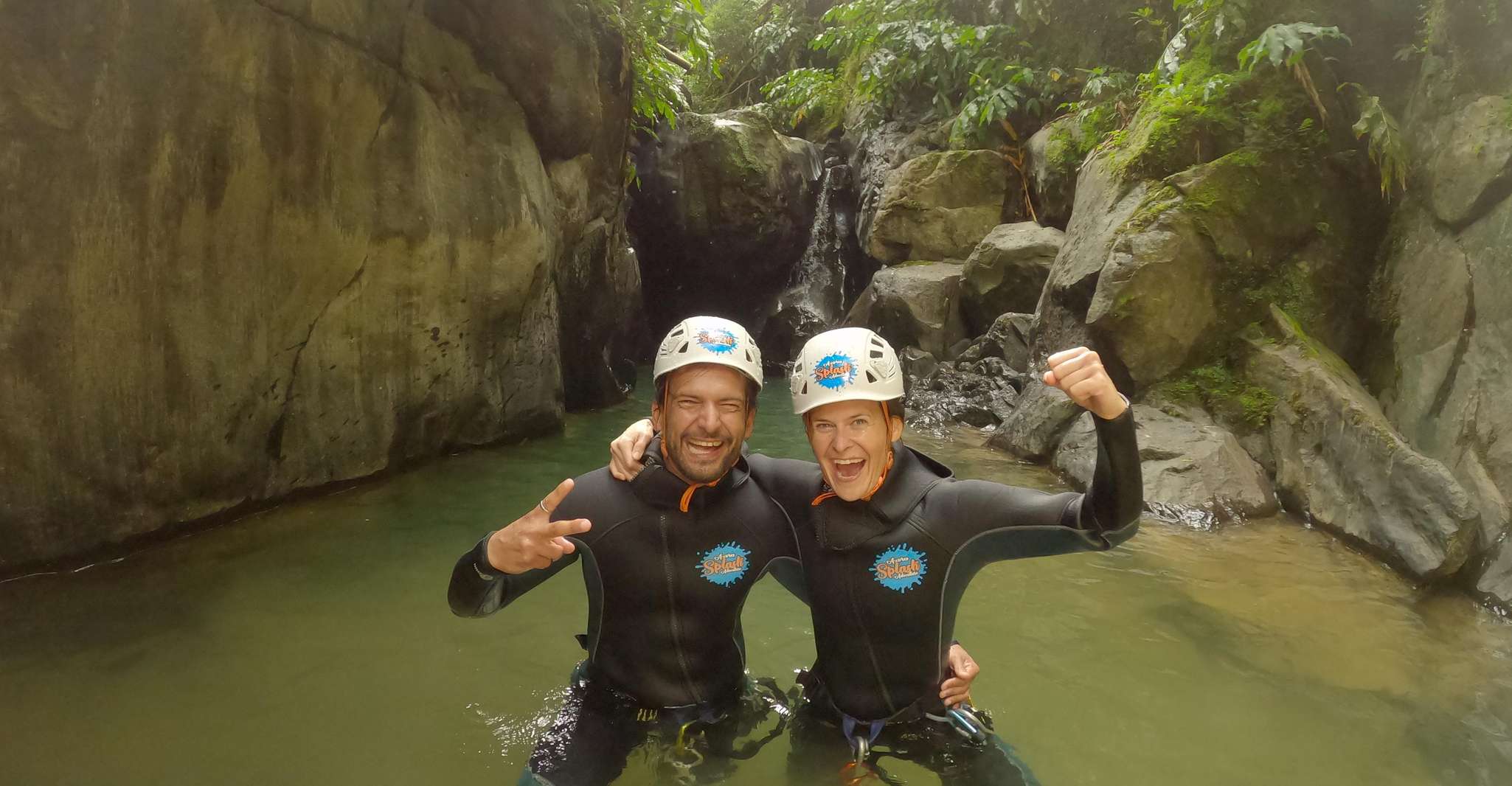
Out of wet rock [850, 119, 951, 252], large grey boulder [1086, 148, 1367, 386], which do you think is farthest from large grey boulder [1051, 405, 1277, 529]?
wet rock [850, 119, 951, 252]

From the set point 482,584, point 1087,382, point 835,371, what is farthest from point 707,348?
point 1087,382

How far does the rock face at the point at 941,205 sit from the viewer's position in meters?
12.3

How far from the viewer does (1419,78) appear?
646cm

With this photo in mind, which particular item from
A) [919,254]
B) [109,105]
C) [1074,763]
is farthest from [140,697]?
[919,254]

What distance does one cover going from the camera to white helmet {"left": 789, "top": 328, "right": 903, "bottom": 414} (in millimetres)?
2500

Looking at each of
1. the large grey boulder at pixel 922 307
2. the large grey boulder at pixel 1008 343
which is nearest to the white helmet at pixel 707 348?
the large grey boulder at pixel 1008 343

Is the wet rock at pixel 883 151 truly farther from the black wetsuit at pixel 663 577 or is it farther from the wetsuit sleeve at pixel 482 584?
the wetsuit sleeve at pixel 482 584

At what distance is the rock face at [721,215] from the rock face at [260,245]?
5.85 meters

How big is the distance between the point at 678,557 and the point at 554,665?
1523 mm

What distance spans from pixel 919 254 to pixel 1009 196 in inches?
66.3

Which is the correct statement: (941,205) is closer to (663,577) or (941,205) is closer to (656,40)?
(656,40)

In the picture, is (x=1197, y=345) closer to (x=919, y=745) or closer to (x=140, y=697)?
(x=919, y=745)

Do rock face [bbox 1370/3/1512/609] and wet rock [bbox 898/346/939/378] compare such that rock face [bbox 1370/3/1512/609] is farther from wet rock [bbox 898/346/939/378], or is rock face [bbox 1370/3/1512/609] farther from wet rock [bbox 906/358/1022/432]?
wet rock [bbox 898/346/939/378]

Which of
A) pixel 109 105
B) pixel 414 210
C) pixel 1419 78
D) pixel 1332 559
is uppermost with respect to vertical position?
pixel 1419 78
